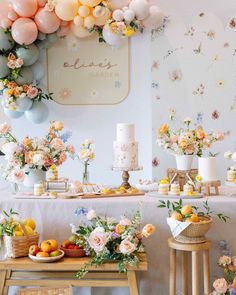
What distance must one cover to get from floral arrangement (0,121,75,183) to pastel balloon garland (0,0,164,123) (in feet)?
3.42

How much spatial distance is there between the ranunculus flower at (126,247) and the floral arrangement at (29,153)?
2.22ft

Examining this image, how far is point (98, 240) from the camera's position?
7.61 feet

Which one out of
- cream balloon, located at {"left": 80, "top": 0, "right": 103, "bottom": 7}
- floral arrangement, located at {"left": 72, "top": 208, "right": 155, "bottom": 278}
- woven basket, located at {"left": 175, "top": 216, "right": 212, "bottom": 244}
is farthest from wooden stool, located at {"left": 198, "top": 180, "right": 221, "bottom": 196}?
cream balloon, located at {"left": 80, "top": 0, "right": 103, "bottom": 7}

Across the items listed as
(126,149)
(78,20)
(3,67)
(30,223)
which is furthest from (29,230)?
(78,20)

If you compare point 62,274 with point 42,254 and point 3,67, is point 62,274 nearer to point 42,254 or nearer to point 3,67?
point 42,254

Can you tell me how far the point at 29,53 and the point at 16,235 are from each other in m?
1.71

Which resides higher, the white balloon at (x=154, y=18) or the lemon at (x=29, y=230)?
the white balloon at (x=154, y=18)

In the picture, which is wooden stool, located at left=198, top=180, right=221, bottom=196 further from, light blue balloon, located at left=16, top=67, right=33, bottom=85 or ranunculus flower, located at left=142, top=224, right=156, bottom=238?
light blue balloon, located at left=16, top=67, right=33, bottom=85

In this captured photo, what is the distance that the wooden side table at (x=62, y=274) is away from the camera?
7.59 feet

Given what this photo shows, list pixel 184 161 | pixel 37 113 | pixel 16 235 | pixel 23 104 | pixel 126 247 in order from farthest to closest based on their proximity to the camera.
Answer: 1. pixel 37 113
2. pixel 23 104
3. pixel 184 161
4. pixel 16 235
5. pixel 126 247

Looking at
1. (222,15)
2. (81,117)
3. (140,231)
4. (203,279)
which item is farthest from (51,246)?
(222,15)

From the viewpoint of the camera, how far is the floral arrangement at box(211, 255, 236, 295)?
Result: 2.42 m

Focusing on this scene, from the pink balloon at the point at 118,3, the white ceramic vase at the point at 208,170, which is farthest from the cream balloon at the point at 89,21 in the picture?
the white ceramic vase at the point at 208,170

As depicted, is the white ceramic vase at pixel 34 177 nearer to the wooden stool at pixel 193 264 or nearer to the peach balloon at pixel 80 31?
the wooden stool at pixel 193 264
